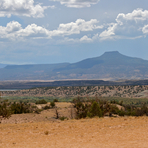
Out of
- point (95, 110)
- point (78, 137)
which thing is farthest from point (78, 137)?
point (95, 110)

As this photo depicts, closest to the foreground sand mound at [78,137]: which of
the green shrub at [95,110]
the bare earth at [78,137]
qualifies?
the bare earth at [78,137]

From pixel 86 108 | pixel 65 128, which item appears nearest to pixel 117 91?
pixel 86 108

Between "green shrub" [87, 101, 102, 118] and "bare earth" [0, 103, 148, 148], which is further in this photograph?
"green shrub" [87, 101, 102, 118]

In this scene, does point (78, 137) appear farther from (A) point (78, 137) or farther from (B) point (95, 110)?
(B) point (95, 110)

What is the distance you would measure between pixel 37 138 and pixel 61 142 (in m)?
2.08

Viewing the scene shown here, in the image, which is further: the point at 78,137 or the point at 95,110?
the point at 95,110

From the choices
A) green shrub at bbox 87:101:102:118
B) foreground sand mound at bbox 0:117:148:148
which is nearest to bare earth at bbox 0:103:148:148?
foreground sand mound at bbox 0:117:148:148

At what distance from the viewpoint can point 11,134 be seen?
17266 millimetres

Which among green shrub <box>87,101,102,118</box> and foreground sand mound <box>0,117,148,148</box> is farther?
green shrub <box>87,101,102,118</box>

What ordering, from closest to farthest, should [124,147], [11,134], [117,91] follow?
[124,147], [11,134], [117,91]

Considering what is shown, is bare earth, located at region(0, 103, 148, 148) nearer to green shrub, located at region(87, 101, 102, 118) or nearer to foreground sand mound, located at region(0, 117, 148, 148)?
foreground sand mound, located at region(0, 117, 148, 148)

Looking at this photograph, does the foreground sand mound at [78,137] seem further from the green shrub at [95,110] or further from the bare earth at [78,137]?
the green shrub at [95,110]

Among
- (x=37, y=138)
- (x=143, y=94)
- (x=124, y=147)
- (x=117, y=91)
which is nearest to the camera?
(x=124, y=147)

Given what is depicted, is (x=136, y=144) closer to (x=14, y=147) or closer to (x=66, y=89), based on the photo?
(x=14, y=147)
